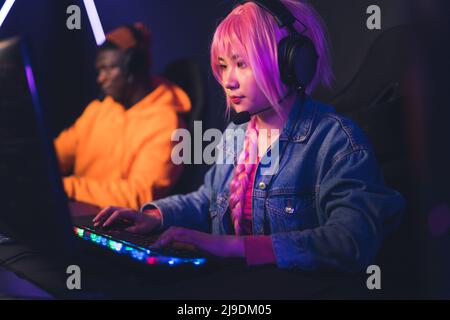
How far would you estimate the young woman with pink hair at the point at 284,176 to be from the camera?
84cm

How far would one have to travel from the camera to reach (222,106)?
1608 mm

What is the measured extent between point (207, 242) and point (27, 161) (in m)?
0.33

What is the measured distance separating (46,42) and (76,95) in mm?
268

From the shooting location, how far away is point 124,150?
73.2 inches

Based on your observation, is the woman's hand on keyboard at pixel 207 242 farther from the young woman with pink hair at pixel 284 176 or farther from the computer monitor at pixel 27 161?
the computer monitor at pixel 27 161

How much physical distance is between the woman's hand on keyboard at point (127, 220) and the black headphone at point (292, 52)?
1.36 ft

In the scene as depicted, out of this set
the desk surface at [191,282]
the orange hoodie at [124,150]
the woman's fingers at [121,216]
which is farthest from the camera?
the orange hoodie at [124,150]

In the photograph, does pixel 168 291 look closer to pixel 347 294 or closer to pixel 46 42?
pixel 347 294

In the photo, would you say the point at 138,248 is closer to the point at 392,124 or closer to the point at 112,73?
the point at 392,124

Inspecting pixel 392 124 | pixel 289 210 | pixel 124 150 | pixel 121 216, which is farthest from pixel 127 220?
pixel 124 150

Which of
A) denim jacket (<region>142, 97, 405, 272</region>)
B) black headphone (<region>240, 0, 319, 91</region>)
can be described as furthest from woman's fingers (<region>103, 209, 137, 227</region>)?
black headphone (<region>240, 0, 319, 91</region>)

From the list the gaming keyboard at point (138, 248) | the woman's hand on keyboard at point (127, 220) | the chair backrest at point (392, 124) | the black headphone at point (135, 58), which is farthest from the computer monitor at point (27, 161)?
the black headphone at point (135, 58)

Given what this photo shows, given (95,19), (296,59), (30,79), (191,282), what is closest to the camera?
(30,79)

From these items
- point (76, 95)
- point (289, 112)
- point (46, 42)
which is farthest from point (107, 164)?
point (289, 112)
